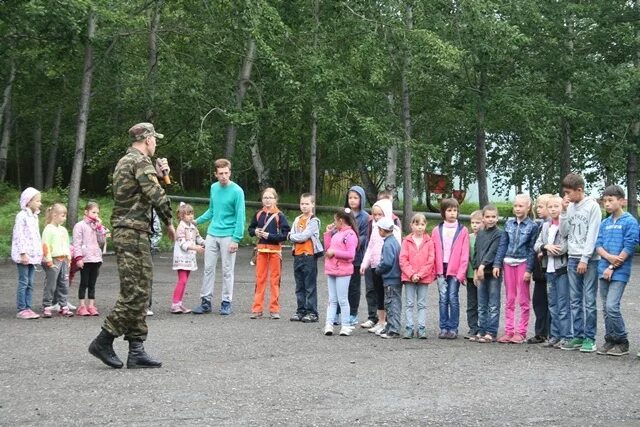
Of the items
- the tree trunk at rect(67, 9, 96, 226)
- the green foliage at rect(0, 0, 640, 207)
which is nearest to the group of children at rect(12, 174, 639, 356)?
the green foliage at rect(0, 0, 640, 207)

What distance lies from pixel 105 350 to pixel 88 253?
520 centimetres

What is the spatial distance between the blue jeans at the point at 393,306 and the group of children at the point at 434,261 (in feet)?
0.04

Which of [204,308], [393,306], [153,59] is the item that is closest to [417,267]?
[393,306]

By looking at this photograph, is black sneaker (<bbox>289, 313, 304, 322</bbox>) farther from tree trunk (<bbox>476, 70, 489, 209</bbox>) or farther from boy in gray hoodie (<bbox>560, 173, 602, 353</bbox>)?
tree trunk (<bbox>476, 70, 489, 209</bbox>)

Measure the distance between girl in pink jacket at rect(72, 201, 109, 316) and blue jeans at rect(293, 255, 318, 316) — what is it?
2725 millimetres

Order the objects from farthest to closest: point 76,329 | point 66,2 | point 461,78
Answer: point 461,78, point 66,2, point 76,329

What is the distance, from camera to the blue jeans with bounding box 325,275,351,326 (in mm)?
13000

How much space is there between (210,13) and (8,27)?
5391 mm

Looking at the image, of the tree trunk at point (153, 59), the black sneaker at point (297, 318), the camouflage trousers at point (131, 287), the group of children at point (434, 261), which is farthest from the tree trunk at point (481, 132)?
the camouflage trousers at point (131, 287)

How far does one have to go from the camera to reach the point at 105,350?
9969 millimetres

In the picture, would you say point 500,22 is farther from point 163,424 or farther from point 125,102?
point 163,424

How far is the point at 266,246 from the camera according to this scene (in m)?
14.9

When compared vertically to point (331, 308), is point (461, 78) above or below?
above

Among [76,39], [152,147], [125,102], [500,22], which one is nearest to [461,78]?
[500,22]
